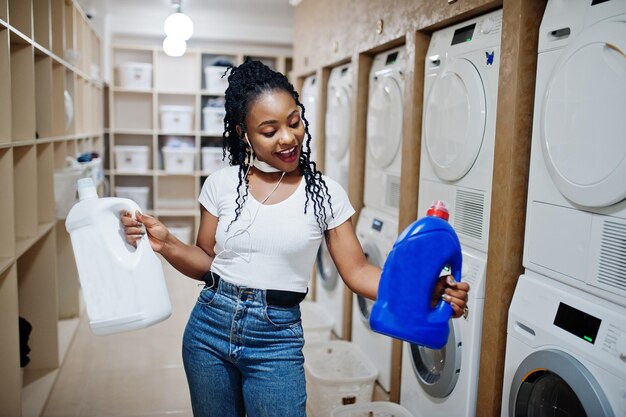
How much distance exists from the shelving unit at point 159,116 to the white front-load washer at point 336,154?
2804 millimetres

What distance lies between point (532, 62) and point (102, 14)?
539 centimetres

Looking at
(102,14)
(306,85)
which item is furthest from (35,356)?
(102,14)

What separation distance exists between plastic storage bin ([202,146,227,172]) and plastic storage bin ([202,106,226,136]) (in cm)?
20

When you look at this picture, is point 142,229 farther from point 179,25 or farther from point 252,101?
point 179,25

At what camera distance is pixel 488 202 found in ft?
7.25

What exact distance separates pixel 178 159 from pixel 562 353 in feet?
18.4

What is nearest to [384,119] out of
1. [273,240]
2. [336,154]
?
[336,154]

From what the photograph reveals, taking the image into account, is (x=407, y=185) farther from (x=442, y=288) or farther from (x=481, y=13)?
(x=442, y=288)

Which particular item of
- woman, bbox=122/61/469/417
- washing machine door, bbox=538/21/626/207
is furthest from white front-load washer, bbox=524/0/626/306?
woman, bbox=122/61/469/417

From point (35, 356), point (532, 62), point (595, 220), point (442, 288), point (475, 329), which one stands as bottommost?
point (35, 356)

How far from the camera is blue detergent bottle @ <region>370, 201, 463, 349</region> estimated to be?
1.28 m

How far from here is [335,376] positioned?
303 cm

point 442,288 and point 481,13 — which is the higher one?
point 481,13

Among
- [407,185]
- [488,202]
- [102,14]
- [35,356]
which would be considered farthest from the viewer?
[102,14]
